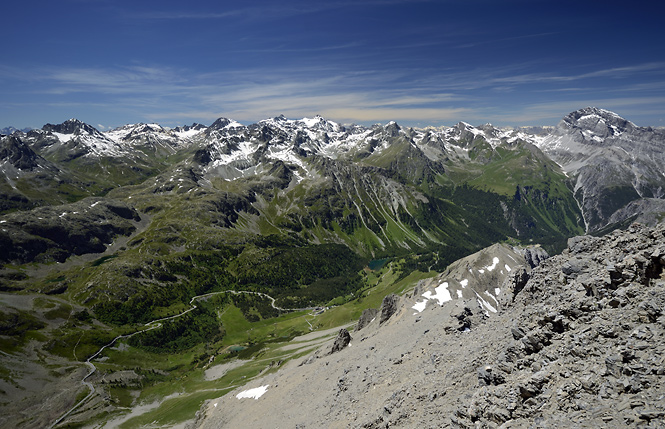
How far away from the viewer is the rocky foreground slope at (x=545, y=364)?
18.5m

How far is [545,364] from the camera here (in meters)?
24.3

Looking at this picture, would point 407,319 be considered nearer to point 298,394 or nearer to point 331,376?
point 331,376

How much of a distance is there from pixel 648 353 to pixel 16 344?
9923 inches

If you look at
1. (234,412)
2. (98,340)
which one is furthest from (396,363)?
(98,340)

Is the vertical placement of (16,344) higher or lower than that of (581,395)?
lower

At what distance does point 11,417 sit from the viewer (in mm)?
127188

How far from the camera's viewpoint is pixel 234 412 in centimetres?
7312

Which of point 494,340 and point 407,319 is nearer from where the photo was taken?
point 494,340

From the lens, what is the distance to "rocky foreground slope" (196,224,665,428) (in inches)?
730

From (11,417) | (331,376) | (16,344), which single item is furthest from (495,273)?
(16,344)

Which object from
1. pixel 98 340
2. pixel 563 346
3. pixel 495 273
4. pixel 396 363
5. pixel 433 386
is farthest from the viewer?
pixel 98 340

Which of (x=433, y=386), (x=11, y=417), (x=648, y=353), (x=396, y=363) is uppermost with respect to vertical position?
(x=648, y=353)

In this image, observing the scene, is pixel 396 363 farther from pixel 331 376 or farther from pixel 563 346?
pixel 563 346

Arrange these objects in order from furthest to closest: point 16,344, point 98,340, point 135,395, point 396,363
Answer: point 98,340, point 16,344, point 135,395, point 396,363
